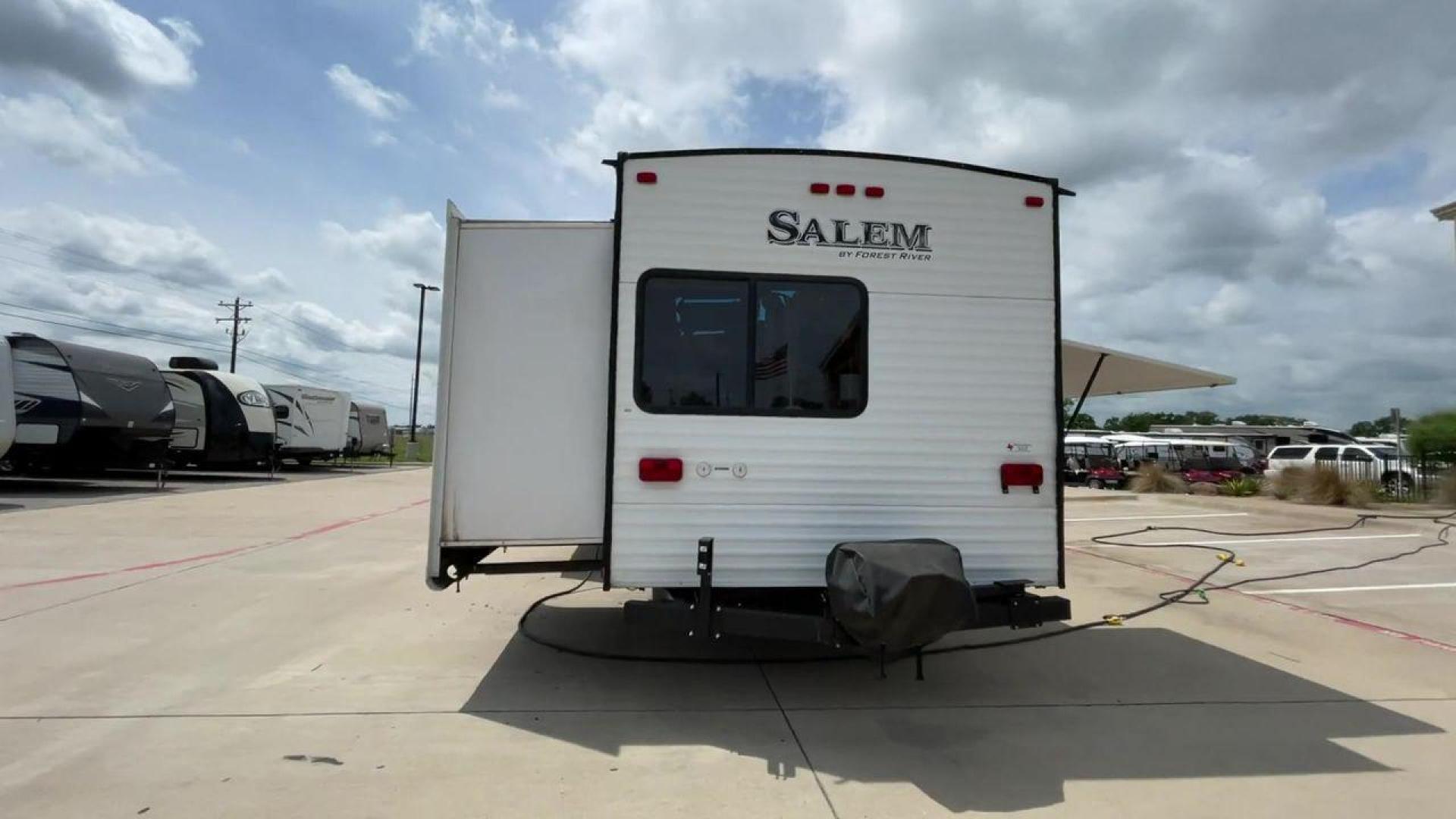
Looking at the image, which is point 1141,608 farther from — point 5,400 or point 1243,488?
point 5,400

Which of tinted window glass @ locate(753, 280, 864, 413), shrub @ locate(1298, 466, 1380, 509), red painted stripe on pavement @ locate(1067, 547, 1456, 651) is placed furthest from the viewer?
shrub @ locate(1298, 466, 1380, 509)

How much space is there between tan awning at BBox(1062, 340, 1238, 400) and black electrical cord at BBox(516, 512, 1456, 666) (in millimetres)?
1957

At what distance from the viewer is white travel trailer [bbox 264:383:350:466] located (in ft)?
87.4

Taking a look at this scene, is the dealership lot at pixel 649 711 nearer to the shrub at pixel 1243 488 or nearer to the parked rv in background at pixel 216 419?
the shrub at pixel 1243 488

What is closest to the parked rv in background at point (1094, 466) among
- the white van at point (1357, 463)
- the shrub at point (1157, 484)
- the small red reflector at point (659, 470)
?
the shrub at point (1157, 484)

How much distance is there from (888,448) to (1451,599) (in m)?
7.00

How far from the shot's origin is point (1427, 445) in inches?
756

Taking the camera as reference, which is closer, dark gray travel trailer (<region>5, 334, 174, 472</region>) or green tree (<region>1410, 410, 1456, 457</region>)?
dark gray travel trailer (<region>5, 334, 174, 472</region>)

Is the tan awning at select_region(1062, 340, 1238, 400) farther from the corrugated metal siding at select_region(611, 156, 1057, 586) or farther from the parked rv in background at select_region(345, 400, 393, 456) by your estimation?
the parked rv in background at select_region(345, 400, 393, 456)

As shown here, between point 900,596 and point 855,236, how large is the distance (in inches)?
82.1

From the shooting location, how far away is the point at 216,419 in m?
21.2

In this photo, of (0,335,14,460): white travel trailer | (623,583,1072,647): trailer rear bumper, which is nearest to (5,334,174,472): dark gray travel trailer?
(0,335,14,460): white travel trailer

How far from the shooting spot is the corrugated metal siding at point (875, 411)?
4477 millimetres

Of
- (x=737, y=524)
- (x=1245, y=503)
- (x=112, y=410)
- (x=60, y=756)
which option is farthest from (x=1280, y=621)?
(x=112, y=410)
